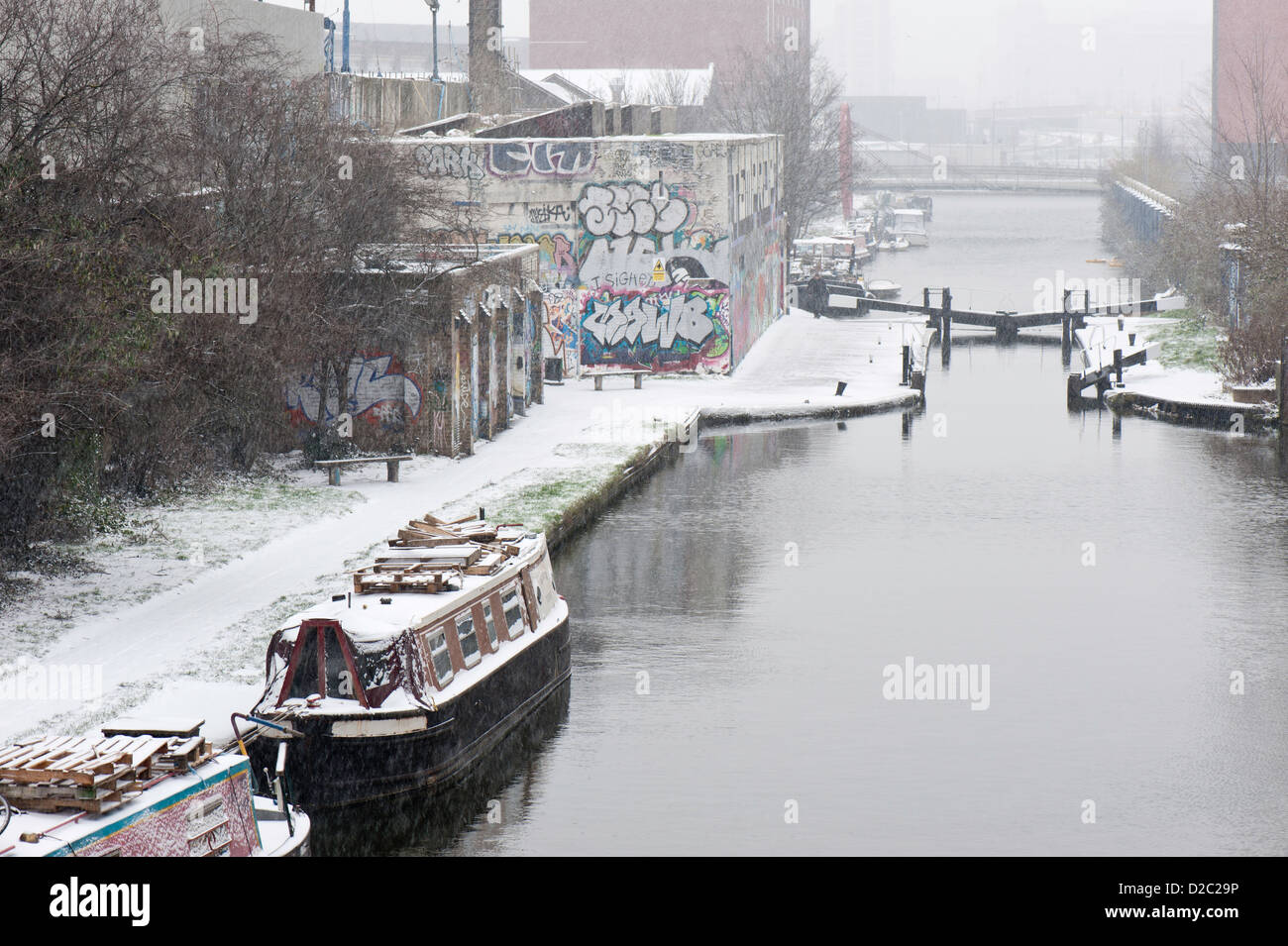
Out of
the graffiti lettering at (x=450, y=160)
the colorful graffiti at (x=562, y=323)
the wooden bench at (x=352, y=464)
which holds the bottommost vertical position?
the wooden bench at (x=352, y=464)

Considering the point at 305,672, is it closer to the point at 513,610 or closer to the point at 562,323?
the point at 513,610

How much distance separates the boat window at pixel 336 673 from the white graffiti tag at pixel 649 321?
106 feet

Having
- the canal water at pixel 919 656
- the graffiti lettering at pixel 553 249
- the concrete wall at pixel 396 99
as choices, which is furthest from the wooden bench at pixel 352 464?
the concrete wall at pixel 396 99

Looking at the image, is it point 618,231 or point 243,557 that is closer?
point 243,557

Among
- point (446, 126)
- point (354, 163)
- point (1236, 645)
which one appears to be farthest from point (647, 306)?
point (1236, 645)

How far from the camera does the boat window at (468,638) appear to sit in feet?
63.9

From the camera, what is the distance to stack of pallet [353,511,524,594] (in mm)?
19594

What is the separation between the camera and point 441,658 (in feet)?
61.8

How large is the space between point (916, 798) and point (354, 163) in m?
22.5

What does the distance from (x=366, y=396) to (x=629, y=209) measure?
48.8ft

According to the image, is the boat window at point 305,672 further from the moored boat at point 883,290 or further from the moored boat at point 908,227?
the moored boat at point 908,227

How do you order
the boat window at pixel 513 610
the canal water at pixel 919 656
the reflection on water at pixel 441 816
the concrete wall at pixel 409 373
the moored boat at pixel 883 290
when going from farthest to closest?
the moored boat at pixel 883 290
the concrete wall at pixel 409 373
the boat window at pixel 513 610
the canal water at pixel 919 656
the reflection on water at pixel 441 816

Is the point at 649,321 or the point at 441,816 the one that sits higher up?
the point at 649,321

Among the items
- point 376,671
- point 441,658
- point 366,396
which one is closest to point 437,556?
point 441,658
